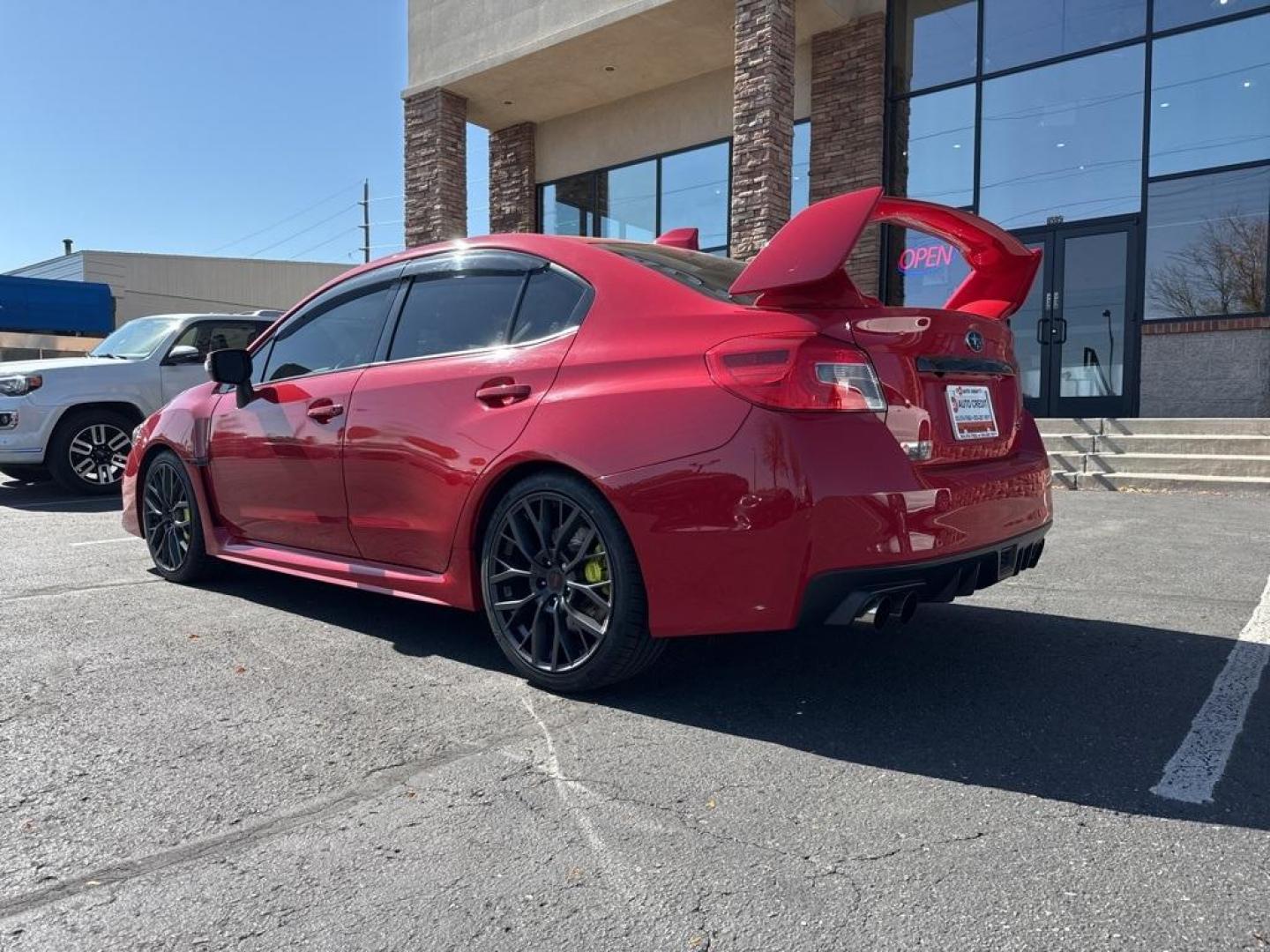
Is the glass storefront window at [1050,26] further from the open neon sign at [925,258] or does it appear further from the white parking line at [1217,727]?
the white parking line at [1217,727]

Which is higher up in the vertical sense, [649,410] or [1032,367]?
[1032,367]

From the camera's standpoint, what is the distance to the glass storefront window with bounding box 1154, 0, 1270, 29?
34.4 ft

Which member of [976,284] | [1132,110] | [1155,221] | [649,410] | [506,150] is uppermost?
[506,150]

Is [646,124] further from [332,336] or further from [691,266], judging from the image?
[691,266]

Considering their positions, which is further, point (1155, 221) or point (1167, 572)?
point (1155, 221)

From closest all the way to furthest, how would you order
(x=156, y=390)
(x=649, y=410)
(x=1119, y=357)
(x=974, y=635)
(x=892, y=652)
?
1. (x=649, y=410)
2. (x=892, y=652)
3. (x=974, y=635)
4. (x=156, y=390)
5. (x=1119, y=357)

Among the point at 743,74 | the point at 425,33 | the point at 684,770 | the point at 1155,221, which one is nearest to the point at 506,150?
the point at 425,33

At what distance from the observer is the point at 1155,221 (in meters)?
11.1

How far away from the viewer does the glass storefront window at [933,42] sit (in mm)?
12062

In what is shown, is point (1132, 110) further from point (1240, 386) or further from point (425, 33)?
point (425, 33)

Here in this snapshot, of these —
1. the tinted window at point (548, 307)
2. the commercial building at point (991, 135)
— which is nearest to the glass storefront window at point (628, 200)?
the commercial building at point (991, 135)

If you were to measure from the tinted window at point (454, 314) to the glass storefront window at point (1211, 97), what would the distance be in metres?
10.5

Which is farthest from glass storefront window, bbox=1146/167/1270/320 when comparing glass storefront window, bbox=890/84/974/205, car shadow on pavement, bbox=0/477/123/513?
car shadow on pavement, bbox=0/477/123/513

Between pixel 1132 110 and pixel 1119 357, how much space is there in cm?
295
